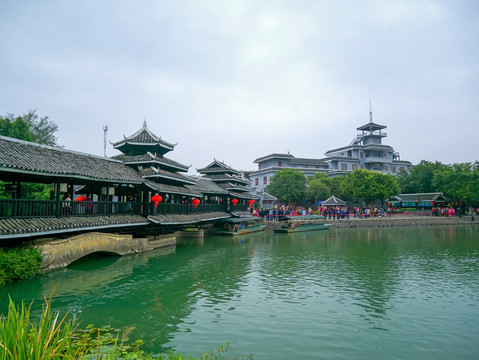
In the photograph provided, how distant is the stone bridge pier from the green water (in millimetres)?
525

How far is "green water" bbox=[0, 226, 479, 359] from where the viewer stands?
25.0ft

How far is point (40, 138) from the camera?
3797 cm

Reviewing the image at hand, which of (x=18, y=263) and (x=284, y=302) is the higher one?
(x=18, y=263)

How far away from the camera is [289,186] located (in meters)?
52.8

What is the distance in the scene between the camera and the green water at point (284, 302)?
761cm

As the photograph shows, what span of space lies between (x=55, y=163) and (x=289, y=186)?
41.8 metres

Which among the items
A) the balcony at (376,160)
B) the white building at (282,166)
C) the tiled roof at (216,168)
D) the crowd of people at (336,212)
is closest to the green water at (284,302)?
the tiled roof at (216,168)

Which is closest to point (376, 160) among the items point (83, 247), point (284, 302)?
point (284, 302)

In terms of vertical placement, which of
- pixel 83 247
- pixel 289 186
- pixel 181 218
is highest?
pixel 289 186

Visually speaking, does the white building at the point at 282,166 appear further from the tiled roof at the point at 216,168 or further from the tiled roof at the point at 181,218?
the tiled roof at the point at 181,218

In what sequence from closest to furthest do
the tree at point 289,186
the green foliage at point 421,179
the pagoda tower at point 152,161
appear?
1. the pagoda tower at point 152,161
2. the tree at point 289,186
3. the green foliage at point 421,179

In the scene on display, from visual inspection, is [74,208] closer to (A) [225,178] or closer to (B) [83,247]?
(B) [83,247]

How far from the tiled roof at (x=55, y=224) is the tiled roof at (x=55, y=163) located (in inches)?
70.2

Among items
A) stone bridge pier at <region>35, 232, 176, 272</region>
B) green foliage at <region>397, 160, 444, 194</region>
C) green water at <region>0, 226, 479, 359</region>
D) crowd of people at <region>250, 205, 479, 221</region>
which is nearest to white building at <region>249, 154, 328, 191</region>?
crowd of people at <region>250, 205, 479, 221</region>
